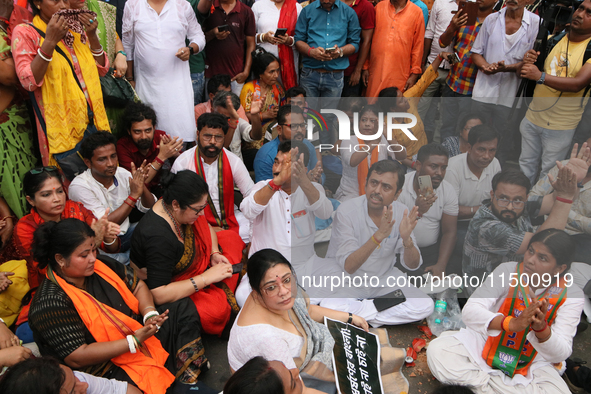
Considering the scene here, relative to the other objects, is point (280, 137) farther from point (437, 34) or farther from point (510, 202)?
point (437, 34)

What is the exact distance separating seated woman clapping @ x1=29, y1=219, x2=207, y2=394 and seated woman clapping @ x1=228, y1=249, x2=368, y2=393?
1.48ft

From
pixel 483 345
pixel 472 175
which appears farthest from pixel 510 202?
pixel 483 345

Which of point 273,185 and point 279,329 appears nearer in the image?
point 279,329

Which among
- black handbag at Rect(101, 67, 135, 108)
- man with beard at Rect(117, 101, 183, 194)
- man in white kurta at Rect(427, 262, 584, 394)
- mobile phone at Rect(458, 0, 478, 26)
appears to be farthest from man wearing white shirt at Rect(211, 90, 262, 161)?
man in white kurta at Rect(427, 262, 584, 394)

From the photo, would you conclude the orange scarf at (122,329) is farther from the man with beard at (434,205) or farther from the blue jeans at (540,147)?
the blue jeans at (540,147)

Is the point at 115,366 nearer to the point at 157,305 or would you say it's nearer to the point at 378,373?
the point at 157,305

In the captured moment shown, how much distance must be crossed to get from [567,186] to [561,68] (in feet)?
4.93

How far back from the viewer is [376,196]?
2.64 meters

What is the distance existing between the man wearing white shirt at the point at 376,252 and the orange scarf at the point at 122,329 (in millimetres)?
991

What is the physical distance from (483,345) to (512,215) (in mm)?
749

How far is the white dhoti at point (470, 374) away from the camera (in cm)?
238

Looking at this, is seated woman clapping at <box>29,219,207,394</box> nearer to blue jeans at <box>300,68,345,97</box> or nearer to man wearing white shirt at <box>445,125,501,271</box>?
man wearing white shirt at <box>445,125,501,271</box>

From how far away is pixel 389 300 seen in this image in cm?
299

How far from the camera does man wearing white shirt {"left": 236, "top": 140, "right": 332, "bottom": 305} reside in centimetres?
276
